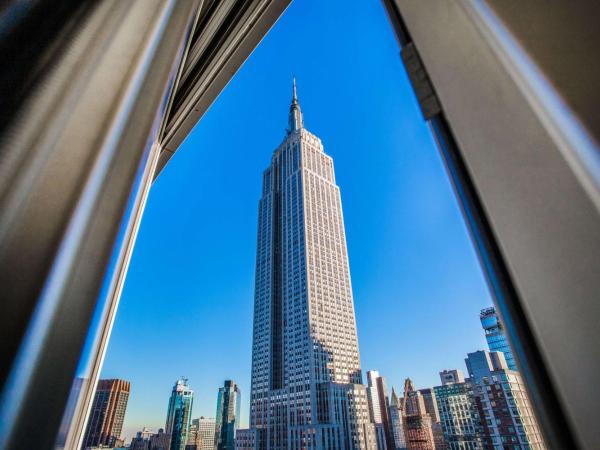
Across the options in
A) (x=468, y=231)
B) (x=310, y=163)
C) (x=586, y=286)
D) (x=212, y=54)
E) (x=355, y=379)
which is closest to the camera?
(x=586, y=286)

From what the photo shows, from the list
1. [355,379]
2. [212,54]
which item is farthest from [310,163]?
[212,54]

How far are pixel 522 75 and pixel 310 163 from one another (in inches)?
977

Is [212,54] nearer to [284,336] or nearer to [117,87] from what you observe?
[117,87]

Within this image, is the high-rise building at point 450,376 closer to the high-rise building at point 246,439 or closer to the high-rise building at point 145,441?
the high-rise building at point 145,441

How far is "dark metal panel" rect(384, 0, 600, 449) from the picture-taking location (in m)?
0.17

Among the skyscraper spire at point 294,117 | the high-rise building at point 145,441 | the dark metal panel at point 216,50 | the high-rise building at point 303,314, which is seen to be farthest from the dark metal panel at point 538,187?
the skyscraper spire at point 294,117

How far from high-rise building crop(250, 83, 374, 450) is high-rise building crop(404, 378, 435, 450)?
483cm

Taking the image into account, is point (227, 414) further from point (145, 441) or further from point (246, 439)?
point (145, 441)

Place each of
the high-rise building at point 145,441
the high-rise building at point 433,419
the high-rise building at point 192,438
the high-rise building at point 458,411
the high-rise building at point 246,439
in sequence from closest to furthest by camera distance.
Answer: the high-rise building at point 458,411 → the high-rise building at point 145,441 → the high-rise building at point 433,419 → the high-rise building at point 246,439 → the high-rise building at point 192,438

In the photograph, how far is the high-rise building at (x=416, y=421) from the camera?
11.7 meters

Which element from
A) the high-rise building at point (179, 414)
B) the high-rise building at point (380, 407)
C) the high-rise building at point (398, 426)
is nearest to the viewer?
the high-rise building at point (398, 426)

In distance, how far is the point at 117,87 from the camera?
0.22m

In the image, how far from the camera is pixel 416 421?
39.5 feet

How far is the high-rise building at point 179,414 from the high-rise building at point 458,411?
19135 millimetres
